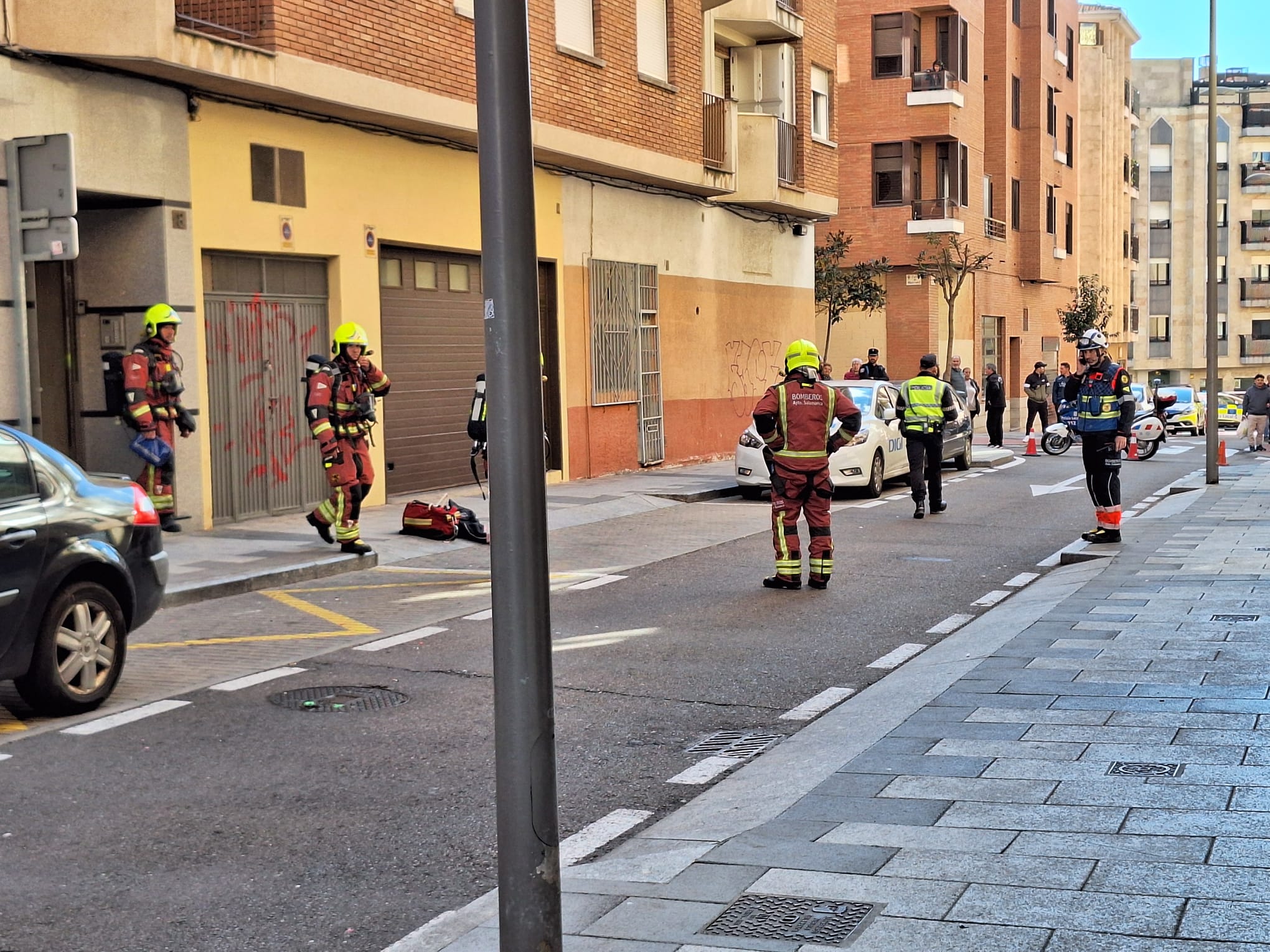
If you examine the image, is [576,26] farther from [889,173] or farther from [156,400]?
[889,173]

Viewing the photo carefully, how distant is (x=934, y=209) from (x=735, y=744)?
37.7 meters

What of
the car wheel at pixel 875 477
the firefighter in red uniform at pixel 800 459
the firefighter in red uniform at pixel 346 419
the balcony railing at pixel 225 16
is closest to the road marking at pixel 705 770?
the firefighter in red uniform at pixel 800 459

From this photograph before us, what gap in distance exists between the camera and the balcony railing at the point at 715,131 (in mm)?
25984

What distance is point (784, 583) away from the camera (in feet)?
39.2

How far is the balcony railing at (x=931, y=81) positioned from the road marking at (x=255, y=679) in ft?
121

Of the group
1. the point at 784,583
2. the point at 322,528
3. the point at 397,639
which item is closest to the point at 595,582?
the point at 784,583

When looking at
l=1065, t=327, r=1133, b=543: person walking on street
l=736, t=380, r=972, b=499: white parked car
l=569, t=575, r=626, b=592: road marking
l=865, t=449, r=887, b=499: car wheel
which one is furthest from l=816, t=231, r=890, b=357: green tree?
l=569, t=575, r=626, b=592: road marking

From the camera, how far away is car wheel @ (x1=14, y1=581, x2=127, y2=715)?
7445 millimetres

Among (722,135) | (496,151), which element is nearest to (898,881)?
(496,151)

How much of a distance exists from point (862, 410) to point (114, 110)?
423 inches

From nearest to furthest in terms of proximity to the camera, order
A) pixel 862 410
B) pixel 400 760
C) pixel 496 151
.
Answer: pixel 496 151, pixel 400 760, pixel 862 410

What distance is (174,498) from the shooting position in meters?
14.6

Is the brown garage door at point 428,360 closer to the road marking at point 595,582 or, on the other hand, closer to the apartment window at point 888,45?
the road marking at point 595,582

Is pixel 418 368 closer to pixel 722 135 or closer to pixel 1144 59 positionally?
pixel 722 135
